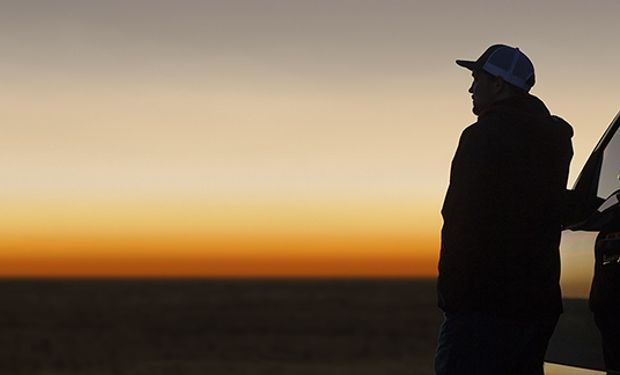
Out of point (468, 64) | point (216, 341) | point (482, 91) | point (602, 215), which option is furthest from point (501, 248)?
point (216, 341)

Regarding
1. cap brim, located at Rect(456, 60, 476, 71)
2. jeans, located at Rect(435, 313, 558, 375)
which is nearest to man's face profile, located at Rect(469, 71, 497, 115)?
cap brim, located at Rect(456, 60, 476, 71)

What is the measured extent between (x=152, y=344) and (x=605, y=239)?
86.6 ft

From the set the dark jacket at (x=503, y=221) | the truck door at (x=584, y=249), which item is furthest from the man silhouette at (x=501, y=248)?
the truck door at (x=584, y=249)

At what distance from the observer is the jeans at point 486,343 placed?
435 centimetres

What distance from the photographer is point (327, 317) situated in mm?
49125

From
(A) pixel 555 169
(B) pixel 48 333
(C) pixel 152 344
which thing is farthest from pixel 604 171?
(B) pixel 48 333

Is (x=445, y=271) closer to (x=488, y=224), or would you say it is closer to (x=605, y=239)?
(x=488, y=224)

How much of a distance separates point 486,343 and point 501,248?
0.28 metres

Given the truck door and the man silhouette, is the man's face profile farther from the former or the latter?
the truck door

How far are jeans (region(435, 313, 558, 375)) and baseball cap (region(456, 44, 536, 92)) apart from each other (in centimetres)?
72

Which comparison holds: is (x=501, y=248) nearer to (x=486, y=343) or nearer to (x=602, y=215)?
(x=486, y=343)

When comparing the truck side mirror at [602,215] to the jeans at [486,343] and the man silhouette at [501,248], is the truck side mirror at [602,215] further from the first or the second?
the jeans at [486,343]

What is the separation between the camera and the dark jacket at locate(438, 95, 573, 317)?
431 cm

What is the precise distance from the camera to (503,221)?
4348 millimetres
